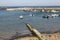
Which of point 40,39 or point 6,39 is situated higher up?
point 40,39

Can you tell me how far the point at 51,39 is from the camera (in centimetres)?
2312

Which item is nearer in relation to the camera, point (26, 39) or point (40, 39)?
point (40, 39)

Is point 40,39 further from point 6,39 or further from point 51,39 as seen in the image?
point 6,39

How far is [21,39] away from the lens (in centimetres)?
2422

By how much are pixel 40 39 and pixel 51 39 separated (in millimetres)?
4904

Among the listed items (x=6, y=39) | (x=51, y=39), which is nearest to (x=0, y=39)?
(x=6, y=39)

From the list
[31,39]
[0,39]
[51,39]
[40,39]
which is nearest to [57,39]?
[51,39]

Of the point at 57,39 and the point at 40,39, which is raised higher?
the point at 40,39

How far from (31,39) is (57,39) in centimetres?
310

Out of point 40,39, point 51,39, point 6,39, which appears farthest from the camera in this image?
point 6,39

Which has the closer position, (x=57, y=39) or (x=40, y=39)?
(x=40, y=39)

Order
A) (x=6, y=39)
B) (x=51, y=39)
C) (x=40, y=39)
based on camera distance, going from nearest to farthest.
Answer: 1. (x=40, y=39)
2. (x=51, y=39)
3. (x=6, y=39)

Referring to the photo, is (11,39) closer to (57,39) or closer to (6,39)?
(6,39)

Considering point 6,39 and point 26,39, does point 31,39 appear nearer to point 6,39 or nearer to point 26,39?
point 26,39
